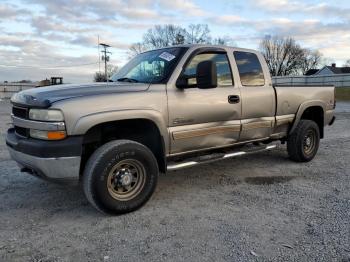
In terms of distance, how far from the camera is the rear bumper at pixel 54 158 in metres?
4.04

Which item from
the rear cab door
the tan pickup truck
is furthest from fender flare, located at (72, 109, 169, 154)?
the rear cab door

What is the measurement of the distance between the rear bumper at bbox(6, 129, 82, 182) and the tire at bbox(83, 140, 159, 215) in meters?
0.18

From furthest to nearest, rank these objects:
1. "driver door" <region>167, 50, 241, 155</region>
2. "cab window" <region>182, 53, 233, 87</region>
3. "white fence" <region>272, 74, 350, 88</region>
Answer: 1. "white fence" <region>272, 74, 350, 88</region>
2. "cab window" <region>182, 53, 233, 87</region>
3. "driver door" <region>167, 50, 241, 155</region>

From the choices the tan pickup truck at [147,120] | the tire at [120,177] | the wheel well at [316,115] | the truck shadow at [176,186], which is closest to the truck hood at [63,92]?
the tan pickup truck at [147,120]

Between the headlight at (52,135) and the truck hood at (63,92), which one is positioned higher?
the truck hood at (63,92)

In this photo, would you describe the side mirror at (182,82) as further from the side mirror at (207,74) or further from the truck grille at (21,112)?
the truck grille at (21,112)

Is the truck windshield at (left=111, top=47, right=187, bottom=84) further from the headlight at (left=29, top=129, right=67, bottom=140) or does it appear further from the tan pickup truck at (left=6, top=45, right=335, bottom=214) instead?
the headlight at (left=29, top=129, right=67, bottom=140)

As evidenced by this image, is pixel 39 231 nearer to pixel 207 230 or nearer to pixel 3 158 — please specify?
pixel 207 230

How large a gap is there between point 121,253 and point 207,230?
952 millimetres

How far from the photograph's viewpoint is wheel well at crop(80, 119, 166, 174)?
4.58 m

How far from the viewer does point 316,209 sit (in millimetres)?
4625

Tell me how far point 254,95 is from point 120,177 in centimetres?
253

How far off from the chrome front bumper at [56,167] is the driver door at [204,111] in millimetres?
1301

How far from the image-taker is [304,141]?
277 inches
